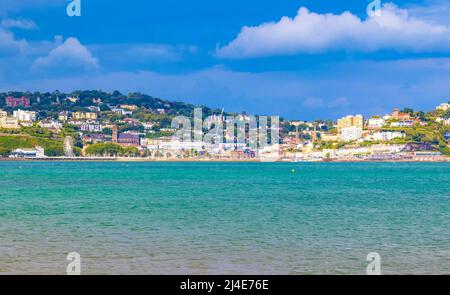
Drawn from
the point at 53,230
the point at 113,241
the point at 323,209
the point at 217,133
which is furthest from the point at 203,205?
the point at 217,133

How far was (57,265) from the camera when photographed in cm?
1425

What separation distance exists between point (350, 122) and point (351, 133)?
32.4 ft

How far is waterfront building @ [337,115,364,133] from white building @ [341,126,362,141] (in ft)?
17.2

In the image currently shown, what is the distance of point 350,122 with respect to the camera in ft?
598

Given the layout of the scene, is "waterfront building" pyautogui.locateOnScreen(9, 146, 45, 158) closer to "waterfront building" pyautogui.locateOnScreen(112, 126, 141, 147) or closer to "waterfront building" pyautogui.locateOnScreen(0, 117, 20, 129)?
"waterfront building" pyautogui.locateOnScreen(0, 117, 20, 129)

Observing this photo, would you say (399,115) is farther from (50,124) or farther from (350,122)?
(50,124)

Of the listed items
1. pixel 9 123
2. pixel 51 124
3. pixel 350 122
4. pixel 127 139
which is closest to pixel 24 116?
pixel 51 124

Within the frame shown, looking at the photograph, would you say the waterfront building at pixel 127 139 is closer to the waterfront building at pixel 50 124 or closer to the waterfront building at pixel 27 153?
the waterfront building at pixel 50 124

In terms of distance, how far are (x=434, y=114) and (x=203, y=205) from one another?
6351 inches

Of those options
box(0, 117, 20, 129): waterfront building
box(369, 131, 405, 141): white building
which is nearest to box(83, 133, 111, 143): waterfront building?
box(0, 117, 20, 129): waterfront building

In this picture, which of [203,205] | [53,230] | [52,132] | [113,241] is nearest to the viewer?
[113,241]

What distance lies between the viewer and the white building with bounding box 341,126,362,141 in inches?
6722

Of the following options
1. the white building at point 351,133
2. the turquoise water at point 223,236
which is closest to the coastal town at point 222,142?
the white building at point 351,133
